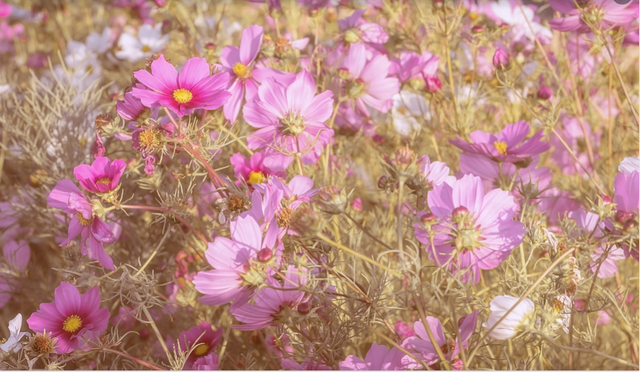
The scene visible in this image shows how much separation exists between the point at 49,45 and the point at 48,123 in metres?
0.98

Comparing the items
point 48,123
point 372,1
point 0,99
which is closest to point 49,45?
point 0,99

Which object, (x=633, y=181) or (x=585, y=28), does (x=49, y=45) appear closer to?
(x=585, y=28)

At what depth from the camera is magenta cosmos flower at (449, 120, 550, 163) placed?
29.2 inches

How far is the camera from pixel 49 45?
194 centimetres

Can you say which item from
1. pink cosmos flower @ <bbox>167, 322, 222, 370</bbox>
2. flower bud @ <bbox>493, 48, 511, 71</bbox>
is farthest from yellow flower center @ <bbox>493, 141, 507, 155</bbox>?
pink cosmos flower @ <bbox>167, 322, 222, 370</bbox>

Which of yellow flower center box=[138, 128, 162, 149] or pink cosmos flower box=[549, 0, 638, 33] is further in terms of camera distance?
pink cosmos flower box=[549, 0, 638, 33]

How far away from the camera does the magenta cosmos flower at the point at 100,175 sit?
24.5 inches

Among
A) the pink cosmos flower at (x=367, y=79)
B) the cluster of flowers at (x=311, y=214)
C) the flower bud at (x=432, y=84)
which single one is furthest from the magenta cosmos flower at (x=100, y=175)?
the flower bud at (x=432, y=84)

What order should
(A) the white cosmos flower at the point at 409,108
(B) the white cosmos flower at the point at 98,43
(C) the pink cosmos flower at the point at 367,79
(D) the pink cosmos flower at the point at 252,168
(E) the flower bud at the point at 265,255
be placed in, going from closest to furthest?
(E) the flower bud at the point at 265,255 < (D) the pink cosmos flower at the point at 252,168 < (C) the pink cosmos flower at the point at 367,79 < (A) the white cosmos flower at the point at 409,108 < (B) the white cosmos flower at the point at 98,43

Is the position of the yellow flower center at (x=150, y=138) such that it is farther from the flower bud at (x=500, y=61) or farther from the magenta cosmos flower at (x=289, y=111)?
the flower bud at (x=500, y=61)

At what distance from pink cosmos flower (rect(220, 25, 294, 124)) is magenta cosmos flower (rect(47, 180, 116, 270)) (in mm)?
214

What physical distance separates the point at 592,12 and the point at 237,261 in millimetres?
569

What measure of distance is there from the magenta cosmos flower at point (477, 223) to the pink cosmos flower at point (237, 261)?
0.15 meters

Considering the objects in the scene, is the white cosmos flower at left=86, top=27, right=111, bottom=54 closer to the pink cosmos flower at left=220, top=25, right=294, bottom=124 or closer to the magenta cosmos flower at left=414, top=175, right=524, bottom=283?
the pink cosmos flower at left=220, top=25, right=294, bottom=124
